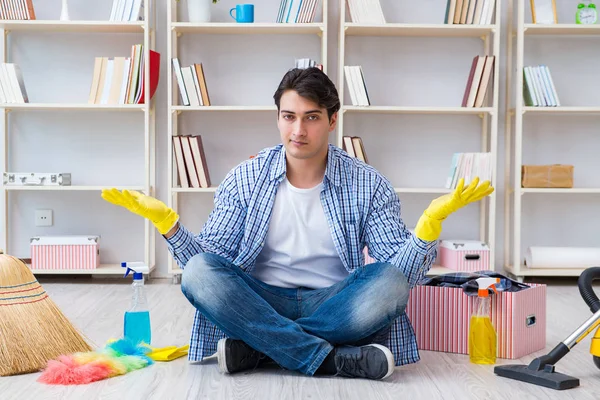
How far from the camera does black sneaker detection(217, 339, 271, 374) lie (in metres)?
2.15

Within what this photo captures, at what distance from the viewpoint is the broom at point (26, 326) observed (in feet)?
6.99

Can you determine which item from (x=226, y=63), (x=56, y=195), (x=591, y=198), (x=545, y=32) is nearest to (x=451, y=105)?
(x=545, y=32)

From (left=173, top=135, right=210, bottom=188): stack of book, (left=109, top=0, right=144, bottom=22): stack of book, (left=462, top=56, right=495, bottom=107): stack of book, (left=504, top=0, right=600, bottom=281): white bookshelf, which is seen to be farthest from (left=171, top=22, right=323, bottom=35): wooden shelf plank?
(left=504, top=0, right=600, bottom=281): white bookshelf

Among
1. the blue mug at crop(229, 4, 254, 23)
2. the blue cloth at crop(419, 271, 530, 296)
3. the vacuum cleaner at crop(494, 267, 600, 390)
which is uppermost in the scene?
the blue mug at crop(229, 4, 254, 23)

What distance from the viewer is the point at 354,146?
399cm

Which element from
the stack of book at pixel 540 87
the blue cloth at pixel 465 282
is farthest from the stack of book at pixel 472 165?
the blue cloth at pixel 465 282

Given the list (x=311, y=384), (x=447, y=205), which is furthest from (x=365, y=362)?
(x=447, y=205)

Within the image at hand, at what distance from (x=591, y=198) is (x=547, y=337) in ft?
5.91

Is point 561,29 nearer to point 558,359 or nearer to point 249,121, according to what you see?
point 249,121

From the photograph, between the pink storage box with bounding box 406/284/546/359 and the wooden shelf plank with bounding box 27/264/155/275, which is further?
the wooden shelf plank with bounding box 27/264/155/275

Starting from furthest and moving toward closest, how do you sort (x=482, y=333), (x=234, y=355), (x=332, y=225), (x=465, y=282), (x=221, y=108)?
(x=221, y=108)
(x=465, y=282)
(x=482, y=333)
(x=332, y=225)
(x=234, y=355)

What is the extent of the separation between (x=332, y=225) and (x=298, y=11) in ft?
6.54

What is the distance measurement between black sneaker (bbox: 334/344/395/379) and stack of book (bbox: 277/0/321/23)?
2.26m

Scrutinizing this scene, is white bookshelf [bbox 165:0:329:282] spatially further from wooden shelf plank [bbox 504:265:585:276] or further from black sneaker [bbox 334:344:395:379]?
black sneaker [bbox 334:344:395:379]
